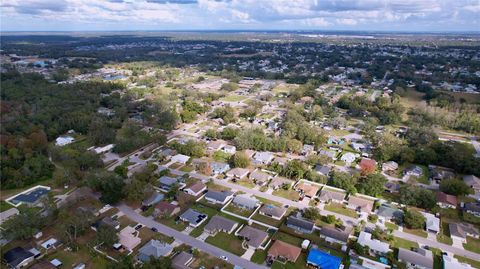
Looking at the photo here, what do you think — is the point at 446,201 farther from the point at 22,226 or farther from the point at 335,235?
the point at 22,226

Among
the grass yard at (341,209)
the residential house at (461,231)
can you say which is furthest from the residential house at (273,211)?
the residential house at (461,231)

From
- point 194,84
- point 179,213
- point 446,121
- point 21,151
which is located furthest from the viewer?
point 194,84

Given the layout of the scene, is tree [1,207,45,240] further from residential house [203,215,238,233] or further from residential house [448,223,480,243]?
residential house [448,223,480,243]

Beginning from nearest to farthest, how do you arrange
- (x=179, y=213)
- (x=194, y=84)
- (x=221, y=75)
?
1. (x=179, y=213)
2. (x=194, y=84)
3. (x=221, y=75)

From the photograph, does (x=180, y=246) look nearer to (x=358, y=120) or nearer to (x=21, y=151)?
(x=21, y=151)

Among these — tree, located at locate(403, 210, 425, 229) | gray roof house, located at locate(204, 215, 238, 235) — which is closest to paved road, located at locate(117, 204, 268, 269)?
gray roof house, located at locate(204, 215, 238, 235)

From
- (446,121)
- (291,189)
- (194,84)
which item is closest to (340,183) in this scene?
(291,189)
